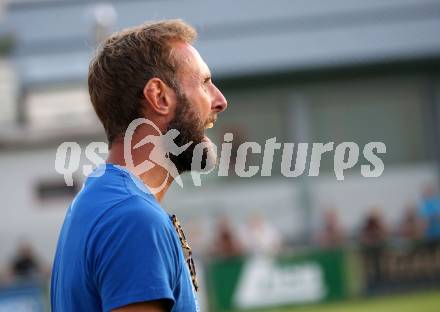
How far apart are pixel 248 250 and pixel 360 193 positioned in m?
10.4

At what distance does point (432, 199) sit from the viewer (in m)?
21.0

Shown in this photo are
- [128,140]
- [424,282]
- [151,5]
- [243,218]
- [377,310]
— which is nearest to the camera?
[128,140]

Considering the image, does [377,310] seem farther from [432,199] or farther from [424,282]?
[432,199]

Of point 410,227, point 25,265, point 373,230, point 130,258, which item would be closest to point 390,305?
point 373,230

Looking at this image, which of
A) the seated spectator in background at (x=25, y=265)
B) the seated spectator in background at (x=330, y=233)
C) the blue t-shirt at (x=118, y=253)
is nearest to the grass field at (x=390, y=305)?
the seated spectator in background at (x=330, y=233)

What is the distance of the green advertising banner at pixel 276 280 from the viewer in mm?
16484

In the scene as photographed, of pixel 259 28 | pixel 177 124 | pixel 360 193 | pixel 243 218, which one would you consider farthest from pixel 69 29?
pixel 177 124

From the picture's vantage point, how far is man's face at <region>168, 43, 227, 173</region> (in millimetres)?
2980

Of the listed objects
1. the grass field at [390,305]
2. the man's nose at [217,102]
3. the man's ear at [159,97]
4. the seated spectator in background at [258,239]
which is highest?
the man's ear at [159,97]

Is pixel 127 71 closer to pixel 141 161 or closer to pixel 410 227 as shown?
pixel 141 161

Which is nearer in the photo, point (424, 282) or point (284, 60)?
point (424, 282)

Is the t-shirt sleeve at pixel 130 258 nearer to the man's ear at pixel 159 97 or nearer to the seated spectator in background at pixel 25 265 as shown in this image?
the man's ear at pixel 159 97

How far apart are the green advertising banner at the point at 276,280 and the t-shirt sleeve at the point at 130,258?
13758 mm

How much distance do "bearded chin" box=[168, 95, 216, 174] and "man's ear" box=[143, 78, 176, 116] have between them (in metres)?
0.04
